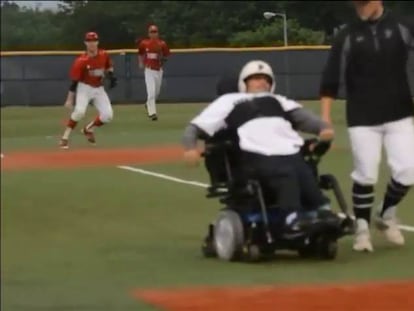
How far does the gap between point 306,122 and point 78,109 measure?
5.17ft

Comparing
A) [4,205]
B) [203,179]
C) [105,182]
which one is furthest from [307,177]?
[203,179]

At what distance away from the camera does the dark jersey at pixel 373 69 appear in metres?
7.07

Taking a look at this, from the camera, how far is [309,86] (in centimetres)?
927

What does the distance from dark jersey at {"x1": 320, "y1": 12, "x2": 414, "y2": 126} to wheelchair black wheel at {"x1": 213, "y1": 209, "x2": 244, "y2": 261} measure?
86 cm

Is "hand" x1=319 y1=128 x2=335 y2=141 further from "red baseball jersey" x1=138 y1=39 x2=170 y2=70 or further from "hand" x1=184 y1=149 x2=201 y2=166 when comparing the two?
"red baseball jersey" x1=138 y1=39 x2=170 y2=70

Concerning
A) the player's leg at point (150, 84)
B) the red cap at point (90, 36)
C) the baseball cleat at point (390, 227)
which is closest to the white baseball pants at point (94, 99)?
the player's leg at point (150, 84)

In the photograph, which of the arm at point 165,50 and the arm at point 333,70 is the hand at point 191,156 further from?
the arm at point 333,70

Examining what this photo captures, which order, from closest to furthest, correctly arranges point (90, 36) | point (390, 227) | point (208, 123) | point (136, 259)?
1. point (90, 36)
2. point (136, 259)
3. point (208, 123)
4. point (390, 227)

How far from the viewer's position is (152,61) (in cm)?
677

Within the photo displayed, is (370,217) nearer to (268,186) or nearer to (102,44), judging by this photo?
(268,186)

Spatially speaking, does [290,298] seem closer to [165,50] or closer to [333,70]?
[165,50]

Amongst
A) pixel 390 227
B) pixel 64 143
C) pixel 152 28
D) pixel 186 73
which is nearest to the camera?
pixel 152 28

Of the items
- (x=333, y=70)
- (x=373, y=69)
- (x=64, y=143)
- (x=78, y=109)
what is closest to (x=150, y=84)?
(x=78, y=109)

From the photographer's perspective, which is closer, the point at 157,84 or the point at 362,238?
the point at 157,84
